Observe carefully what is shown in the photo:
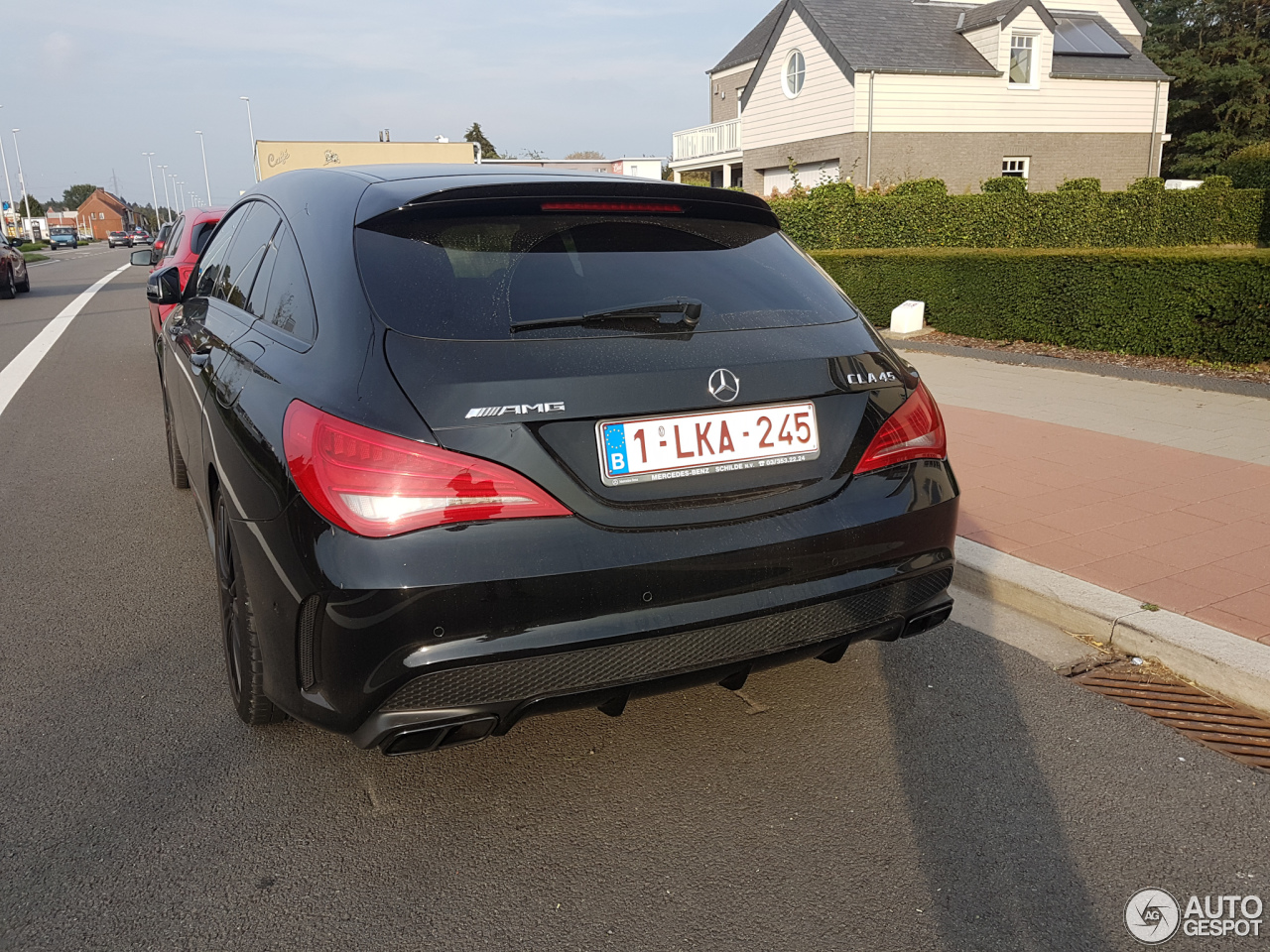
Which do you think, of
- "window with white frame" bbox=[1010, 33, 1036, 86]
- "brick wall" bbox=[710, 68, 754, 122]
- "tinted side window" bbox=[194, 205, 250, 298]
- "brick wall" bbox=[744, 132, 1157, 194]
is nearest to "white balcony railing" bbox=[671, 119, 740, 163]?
"brick wall" bbox=[710, 68, 754, 122]

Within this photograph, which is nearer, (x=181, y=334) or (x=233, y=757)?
(x=233, y=757)

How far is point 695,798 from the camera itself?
294 centimetres

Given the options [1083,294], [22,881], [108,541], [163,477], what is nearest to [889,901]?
[22,881]

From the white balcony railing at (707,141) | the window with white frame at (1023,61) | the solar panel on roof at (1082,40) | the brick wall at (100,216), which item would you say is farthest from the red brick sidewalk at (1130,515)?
the brick wall at (100,216)

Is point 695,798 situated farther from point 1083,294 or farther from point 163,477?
point 1083,294

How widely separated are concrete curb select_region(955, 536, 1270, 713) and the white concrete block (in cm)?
839

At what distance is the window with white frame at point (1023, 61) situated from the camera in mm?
28750

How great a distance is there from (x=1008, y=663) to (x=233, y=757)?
270 cm

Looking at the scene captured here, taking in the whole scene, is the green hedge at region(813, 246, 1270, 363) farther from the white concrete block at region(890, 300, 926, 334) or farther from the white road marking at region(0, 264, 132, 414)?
the white road marking at region(0, 264, 132, 414)

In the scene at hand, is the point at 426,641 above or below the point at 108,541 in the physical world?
above

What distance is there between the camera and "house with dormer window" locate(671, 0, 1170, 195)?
1093 inches

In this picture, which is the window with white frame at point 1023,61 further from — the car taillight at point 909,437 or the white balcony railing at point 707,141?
the car taillight at point 909,437

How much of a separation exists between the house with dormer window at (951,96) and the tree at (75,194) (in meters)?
194

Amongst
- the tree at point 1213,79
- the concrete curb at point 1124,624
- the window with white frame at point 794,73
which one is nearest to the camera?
the concrete curb at point 1124,624
